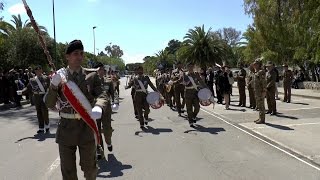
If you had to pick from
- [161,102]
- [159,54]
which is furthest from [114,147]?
[159,54]

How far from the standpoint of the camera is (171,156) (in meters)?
10.0

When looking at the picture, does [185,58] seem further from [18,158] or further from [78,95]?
[78,95]

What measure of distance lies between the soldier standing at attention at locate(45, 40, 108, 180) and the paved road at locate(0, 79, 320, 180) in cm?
242

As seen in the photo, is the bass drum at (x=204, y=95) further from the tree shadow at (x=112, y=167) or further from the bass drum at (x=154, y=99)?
the tree shadow at (x=112, y=167)

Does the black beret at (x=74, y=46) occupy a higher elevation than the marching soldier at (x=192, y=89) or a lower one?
higher

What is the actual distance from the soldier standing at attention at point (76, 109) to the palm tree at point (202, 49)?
35.0 meters

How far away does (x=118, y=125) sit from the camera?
1611 cm

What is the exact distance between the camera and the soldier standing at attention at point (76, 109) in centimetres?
555

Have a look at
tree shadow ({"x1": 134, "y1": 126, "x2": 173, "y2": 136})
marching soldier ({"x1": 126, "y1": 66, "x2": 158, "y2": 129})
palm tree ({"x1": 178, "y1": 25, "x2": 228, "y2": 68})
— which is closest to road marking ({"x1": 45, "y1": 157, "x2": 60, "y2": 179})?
tree shadow ({"x1": 134, "y1": 126, "x2": 173, "y2": 136})

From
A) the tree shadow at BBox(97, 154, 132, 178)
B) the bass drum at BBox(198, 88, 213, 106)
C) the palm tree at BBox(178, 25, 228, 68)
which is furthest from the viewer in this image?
the palm tree at BBox(178, 25, 228, 68)

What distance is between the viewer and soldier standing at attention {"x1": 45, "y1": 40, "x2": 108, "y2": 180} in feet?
18.2

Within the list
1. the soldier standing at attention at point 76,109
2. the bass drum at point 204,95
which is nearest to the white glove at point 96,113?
the soldier standing at attention at point 76,109

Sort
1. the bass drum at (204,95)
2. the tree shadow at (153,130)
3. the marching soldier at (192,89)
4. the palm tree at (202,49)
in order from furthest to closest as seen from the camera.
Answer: the palm tree at (202,49) → the bass drum at (204,95) → the marching soldier at (192,89) → the tree shadow at (153,130)

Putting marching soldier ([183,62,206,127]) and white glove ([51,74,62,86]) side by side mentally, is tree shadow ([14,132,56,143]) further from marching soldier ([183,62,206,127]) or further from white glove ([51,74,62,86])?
white glove ([51,74,62,86])
